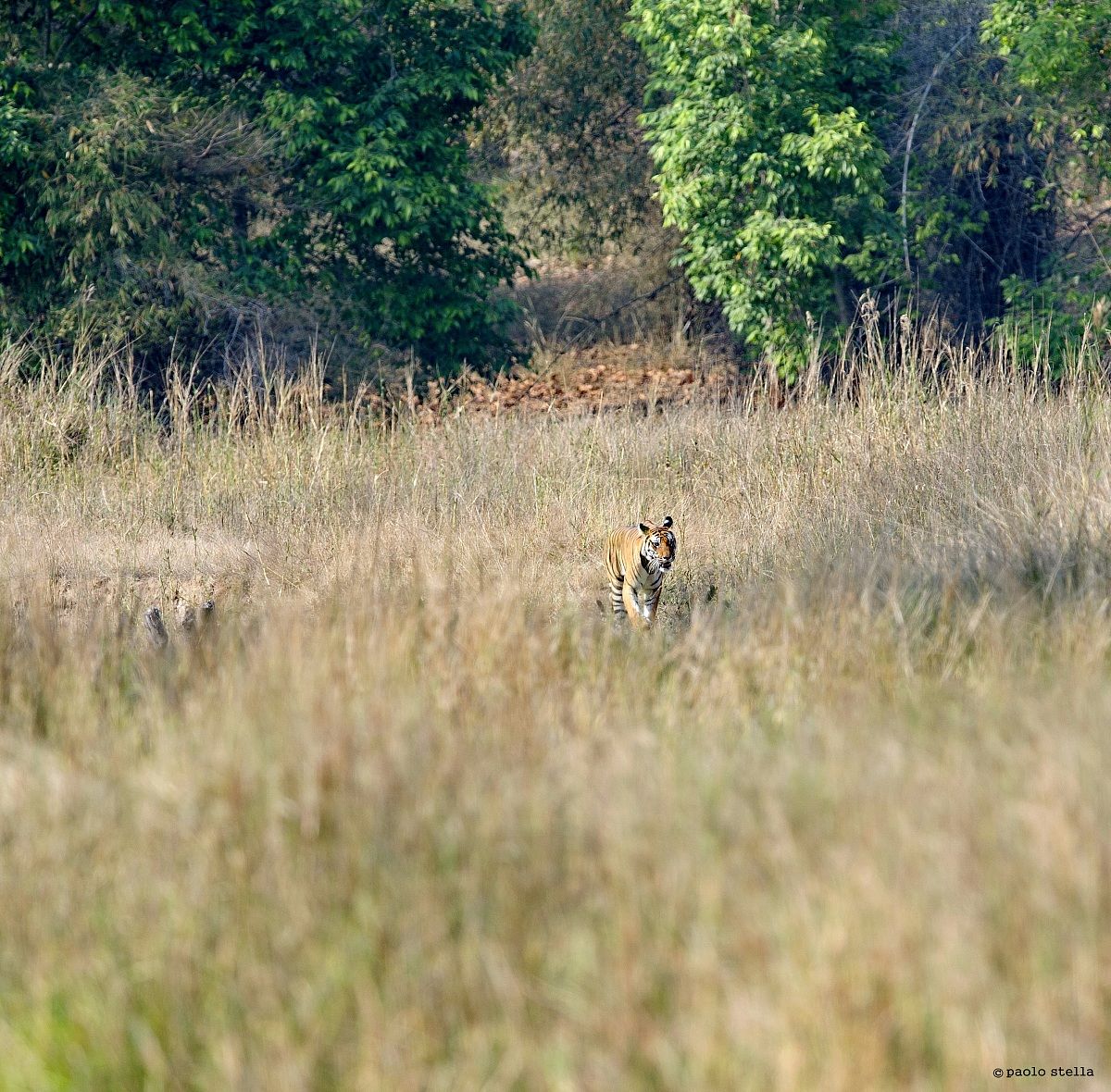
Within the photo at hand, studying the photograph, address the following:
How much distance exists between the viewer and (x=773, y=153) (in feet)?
62.7

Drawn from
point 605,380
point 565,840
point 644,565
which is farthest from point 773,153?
point 565,840

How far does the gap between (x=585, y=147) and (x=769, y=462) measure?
17332 millimetres

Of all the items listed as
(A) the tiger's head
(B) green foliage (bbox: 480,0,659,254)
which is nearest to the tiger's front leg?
(A) the tiger's head

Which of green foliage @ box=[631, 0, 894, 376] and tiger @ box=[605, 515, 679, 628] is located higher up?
green foliage @ box=[631, 0, 894, 376]

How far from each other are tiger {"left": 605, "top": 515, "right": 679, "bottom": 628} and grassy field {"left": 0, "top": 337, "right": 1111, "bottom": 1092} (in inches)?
54.2

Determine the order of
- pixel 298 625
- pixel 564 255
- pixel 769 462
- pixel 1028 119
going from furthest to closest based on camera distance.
Result: pixel 564 255 < pixel 1028 119 < pixel 769 462 < pixel 298 625

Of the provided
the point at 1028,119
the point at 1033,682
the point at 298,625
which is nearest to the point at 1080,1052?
the point at 1033,682

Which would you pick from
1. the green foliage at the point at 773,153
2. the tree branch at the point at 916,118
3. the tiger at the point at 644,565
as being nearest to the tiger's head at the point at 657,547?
the tiger at the point at 644,565

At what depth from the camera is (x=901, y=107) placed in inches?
807

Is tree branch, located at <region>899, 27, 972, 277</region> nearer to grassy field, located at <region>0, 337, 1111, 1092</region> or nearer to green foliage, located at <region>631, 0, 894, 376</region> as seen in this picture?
green foliage, located at <region>631, 0, 894, 376</region>

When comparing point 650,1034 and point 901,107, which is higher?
point 901,107

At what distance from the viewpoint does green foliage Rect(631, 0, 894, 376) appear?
18.5m

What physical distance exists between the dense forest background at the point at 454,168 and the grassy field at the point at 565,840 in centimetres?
1106

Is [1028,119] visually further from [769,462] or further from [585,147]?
[769,462]
